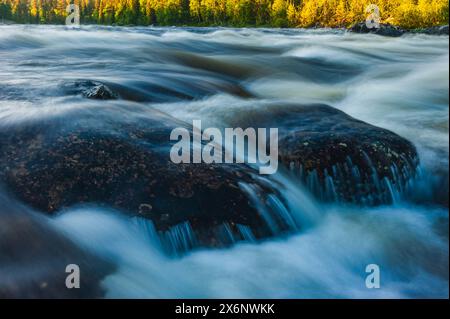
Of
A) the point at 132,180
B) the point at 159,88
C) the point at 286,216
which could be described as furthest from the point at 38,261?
the point at 159,88

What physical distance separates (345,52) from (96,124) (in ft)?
29.2

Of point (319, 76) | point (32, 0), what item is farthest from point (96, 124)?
point (32, 0)

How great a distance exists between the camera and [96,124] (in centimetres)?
492

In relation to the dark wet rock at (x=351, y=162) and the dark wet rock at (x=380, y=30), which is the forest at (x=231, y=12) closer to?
the dark wet rock at (x=380, y=30)

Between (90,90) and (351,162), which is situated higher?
(90,90)

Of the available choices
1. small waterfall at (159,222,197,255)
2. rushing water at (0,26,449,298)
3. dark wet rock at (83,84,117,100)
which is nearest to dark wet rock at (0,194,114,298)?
rushing water at (0,26,449,298)

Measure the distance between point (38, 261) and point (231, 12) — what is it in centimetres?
7035

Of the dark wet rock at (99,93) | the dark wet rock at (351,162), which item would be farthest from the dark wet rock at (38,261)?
the dark wet rock at (99,93)

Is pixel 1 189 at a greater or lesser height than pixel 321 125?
lesser

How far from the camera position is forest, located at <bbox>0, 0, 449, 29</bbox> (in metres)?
42.4

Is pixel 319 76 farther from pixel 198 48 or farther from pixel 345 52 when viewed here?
pixel 198 48

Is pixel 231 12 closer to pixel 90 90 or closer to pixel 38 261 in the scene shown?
pixel 90 90

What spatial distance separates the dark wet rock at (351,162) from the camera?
440 cm

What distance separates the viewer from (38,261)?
309 centimetres
